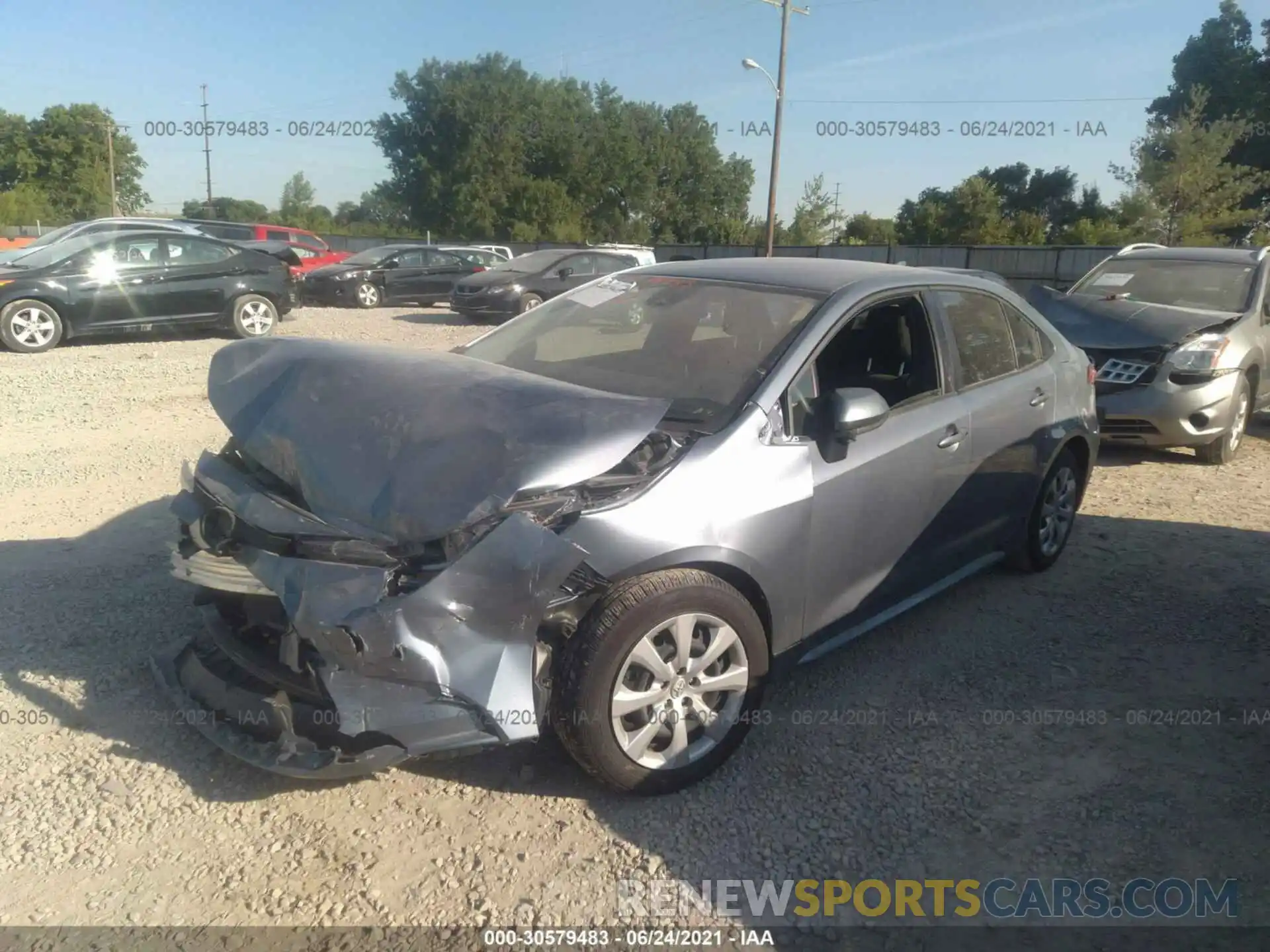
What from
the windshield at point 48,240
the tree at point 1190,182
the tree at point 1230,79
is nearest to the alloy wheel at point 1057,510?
the windshield at point 48,240

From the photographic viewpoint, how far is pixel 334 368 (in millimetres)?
3506

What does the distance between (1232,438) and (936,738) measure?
583 centimetres

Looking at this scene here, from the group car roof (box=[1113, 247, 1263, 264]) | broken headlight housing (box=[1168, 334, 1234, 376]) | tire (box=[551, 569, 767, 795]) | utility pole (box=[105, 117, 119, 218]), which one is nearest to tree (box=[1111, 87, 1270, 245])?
car roof (box=[1113, 247, 1263, 264])

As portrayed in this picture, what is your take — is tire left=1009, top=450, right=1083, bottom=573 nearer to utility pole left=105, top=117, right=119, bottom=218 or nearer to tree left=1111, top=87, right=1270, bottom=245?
tree left=1111, top=87, right=1270, bottom=245

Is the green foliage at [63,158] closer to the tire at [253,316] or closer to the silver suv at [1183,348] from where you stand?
the tire at [253,316]

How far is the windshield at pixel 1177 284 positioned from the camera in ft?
27.1

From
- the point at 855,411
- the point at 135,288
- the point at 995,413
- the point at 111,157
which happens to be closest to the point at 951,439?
the point at 995,413

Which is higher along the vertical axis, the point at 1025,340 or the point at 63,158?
the point at 63,158

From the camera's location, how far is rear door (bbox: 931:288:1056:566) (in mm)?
4254

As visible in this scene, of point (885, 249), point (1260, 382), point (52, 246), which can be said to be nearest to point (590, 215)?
point (885, 249)

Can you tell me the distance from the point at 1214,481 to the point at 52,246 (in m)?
13.2

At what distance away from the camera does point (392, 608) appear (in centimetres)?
259

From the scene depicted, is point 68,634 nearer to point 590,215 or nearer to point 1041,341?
point 1041,341

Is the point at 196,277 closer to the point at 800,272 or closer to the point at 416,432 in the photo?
the point at 800,272
